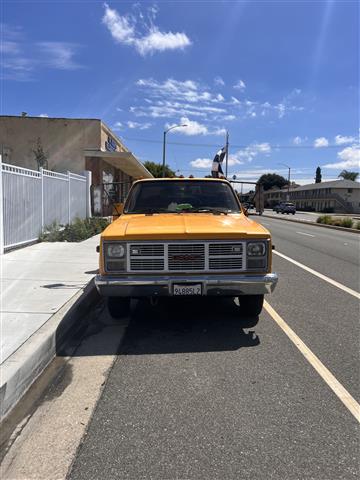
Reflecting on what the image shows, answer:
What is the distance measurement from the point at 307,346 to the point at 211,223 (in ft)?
6.00

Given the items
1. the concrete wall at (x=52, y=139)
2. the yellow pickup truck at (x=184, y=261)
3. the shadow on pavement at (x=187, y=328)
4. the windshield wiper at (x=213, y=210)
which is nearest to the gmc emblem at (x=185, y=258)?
the yellow pickup truck at (x=184, y=261)

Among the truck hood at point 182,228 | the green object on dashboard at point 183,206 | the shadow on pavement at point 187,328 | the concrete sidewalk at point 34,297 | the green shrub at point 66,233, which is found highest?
the green object on dashboard at point 183,206

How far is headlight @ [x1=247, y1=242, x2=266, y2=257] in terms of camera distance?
533 cm

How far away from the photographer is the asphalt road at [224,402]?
290 centimetres

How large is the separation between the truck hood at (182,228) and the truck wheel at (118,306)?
0.95m

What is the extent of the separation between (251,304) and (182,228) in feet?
4.75

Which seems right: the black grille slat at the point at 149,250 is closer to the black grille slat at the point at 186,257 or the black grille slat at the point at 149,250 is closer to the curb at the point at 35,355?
the black grille slat at the point at 186,257

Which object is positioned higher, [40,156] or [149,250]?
[40,156]

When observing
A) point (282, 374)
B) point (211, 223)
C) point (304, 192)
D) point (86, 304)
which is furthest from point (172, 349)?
point (304, 192)

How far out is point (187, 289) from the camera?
17.0 feet

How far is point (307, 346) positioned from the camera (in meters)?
5.08

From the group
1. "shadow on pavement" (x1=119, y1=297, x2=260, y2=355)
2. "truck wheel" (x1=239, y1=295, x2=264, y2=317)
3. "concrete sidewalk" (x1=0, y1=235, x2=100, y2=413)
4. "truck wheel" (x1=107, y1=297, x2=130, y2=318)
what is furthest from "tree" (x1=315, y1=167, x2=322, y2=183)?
"truck wheel" (x1=107, y1=297, x2=130, y2=318)

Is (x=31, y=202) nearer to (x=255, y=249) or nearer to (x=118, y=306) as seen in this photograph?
(x=118, y=306)

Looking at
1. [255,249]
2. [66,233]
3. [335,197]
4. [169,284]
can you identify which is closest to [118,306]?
[169,284]
